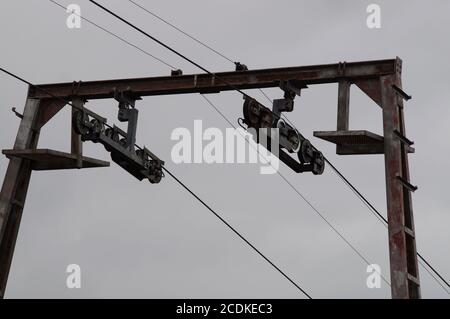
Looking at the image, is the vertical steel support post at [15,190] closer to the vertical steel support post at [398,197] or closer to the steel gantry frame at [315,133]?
the steel gantry frame at [315,133]

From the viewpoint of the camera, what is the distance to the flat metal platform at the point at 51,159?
19.7 metres

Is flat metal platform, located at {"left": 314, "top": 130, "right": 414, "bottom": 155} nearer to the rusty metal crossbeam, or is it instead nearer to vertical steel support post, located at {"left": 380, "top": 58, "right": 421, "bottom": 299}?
vertical steel support post, located at {"left": 380, "top": 58, "right": 421, "bottom": 299}

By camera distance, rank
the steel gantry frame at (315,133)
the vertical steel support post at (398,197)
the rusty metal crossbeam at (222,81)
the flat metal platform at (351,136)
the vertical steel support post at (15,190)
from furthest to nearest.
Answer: the vertical steel support post at (15,190) → the rusty metal crossbeam at (222,81) → the flat metal platform at (351,136) → the steel gantry frame at (315,133) → the vertical steel support post at (398,197)

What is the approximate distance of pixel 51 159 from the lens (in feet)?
65.3

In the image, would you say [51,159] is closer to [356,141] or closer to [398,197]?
[356,141]

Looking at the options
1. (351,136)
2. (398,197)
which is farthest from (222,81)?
(398,197)

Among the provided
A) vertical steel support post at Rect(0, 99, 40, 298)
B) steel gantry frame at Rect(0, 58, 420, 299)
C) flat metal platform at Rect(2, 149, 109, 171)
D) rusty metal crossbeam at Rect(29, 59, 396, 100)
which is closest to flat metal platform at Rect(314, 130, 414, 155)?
steel gantry frame at Rect(0, 58, 420, 299)

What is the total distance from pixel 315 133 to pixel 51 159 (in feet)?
14.7

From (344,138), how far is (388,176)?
865 millimetres

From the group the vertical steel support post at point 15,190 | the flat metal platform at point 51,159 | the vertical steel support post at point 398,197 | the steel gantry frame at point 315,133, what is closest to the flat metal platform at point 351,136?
the steel gantry frame at point 315,133

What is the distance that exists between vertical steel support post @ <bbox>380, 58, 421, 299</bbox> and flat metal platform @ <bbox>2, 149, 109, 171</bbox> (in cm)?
495

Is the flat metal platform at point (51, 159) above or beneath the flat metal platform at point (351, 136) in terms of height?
above

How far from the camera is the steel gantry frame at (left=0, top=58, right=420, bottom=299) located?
1753 centimetres

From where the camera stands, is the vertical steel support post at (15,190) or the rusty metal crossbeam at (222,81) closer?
the rusty metal crossbeam at (222,81)
